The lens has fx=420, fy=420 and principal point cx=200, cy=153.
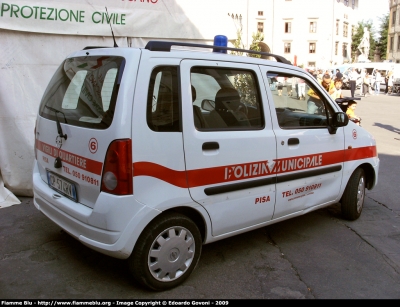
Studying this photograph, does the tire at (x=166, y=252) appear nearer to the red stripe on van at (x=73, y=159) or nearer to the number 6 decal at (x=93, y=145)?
the red stripe on van at (x=73, y=159)

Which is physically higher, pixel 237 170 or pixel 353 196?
pixel 237 170

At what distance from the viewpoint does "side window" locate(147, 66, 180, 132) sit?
299 centimetres

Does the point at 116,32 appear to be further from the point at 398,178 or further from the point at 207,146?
the point at 398,178

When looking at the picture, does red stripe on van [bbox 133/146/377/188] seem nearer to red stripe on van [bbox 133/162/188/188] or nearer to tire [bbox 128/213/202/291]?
red stripe on van [bbox 133/162/188/188]

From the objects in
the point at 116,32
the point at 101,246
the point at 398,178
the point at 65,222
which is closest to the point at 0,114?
the point at 116,32

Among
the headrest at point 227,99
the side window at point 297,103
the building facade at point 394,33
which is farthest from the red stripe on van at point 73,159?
the building facade at point 394,33

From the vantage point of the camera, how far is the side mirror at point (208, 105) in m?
3.38

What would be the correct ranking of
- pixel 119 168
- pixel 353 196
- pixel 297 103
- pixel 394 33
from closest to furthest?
pixel 119 168 → pixel 297 103 → pixel 353 196 → pixel 394 33

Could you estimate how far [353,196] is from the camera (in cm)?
482

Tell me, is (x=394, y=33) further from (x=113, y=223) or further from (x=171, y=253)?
(x=113, y=223)

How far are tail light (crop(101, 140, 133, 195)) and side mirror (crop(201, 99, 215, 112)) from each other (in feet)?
2.59

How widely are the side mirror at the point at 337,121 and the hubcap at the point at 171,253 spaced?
1990 millimetres

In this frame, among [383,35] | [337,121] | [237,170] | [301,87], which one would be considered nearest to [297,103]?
[301,87]

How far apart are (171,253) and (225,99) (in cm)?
137
